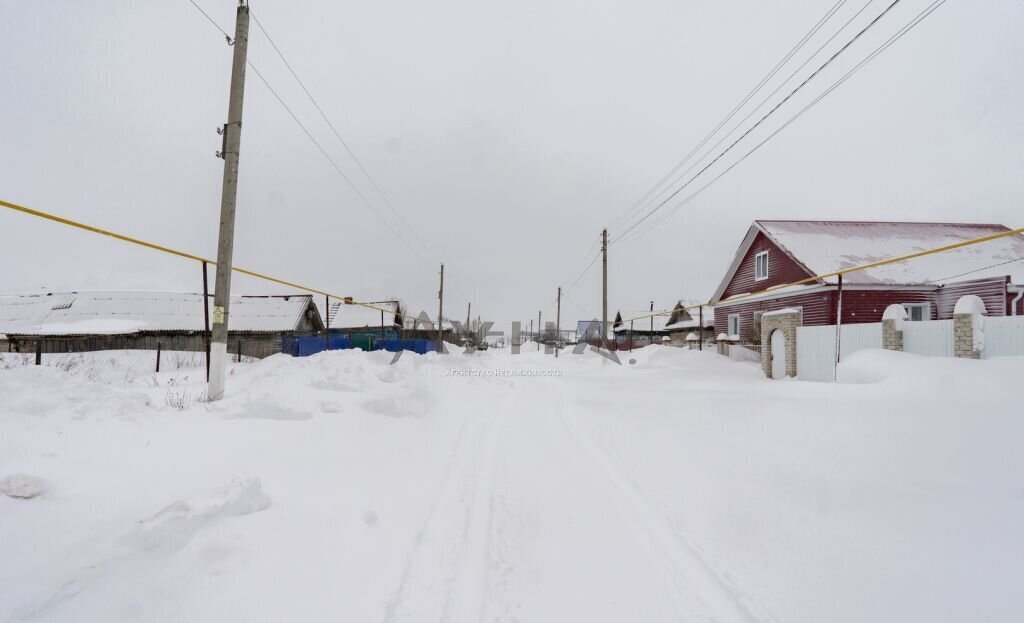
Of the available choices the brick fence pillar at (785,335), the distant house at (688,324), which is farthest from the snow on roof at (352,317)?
the distant house at (688,324)

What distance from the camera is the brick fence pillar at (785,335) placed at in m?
11.6

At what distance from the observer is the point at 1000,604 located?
2.26m

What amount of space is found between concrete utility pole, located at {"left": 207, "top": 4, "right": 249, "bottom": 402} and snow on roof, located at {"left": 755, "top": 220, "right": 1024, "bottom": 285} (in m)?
18.9

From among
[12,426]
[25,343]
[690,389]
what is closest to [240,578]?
[12,426]

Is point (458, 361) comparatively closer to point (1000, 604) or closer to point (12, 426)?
point (12, 426)

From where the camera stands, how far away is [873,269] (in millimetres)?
16438

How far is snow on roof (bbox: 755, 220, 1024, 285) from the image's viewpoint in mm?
16016

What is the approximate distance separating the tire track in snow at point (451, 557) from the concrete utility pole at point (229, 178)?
13.4 feet

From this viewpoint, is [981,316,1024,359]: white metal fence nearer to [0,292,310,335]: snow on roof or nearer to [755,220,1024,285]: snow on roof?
[755,220,1024,285]: snow on roof

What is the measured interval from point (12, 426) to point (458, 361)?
50.5 ft

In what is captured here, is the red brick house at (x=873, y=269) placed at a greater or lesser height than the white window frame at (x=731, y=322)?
greater

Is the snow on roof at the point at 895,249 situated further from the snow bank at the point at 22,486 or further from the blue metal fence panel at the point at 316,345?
the snow bank at the point at 22,486

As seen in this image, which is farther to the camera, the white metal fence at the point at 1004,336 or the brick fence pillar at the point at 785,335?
the brick fence pillar at the point at 785,335

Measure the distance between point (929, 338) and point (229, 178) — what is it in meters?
13.3
